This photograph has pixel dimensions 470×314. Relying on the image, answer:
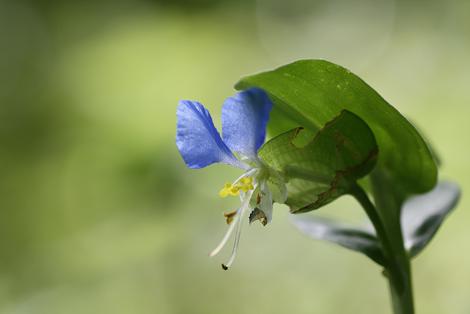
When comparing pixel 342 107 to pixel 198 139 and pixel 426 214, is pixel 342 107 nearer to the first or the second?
pixel 198 139

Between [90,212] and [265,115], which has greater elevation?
[265,115]

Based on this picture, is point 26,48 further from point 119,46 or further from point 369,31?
point 369,31

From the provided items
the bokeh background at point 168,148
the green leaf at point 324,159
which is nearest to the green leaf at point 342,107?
the green leaf at point 324,159

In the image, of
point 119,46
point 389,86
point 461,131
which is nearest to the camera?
point 461,131

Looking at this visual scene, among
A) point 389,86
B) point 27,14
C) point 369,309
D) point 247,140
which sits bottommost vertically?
point 369,309

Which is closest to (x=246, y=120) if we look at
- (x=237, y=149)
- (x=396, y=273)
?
(x=237, y=149)

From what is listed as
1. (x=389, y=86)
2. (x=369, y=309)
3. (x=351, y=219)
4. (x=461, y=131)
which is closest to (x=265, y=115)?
(x=369, y=309)

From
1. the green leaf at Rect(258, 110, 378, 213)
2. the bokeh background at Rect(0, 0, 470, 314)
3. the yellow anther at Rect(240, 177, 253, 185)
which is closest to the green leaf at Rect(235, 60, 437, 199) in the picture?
the green leaf at Rect(258, 110, 378, 213)

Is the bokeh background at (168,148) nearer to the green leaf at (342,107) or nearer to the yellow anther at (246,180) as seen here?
the green leaf at (342,107)
